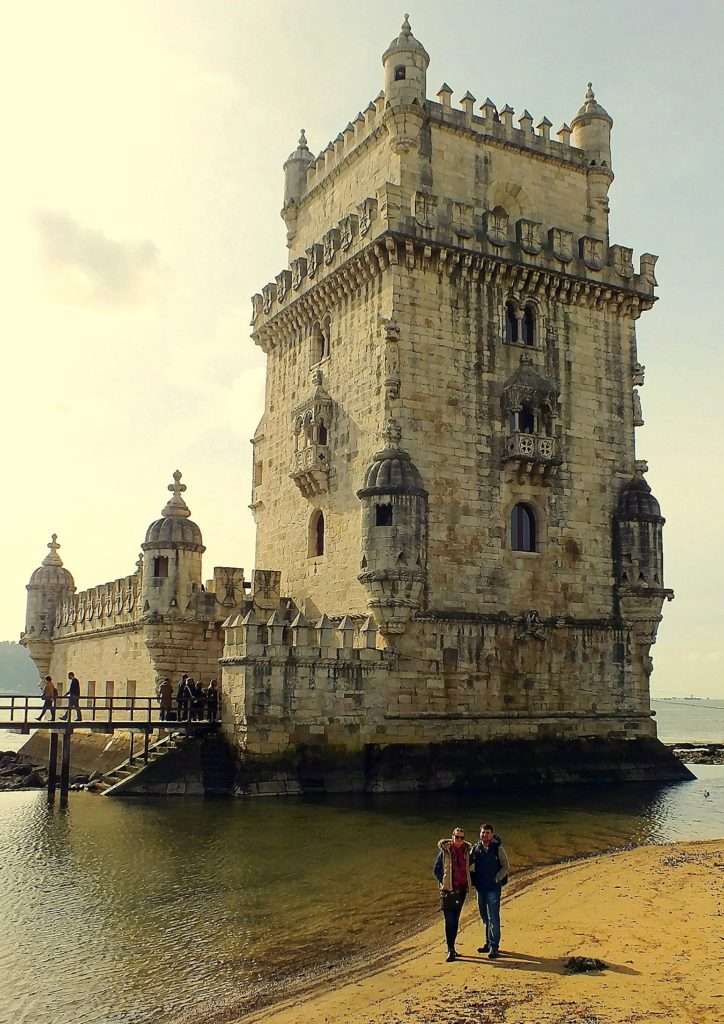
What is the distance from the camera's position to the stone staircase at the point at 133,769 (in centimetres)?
2634

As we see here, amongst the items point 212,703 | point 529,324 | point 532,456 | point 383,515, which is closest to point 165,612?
point 212,703

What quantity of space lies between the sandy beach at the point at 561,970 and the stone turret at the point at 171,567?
1895 centimetres

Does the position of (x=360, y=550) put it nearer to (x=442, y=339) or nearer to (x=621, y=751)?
(x=442, y=339)

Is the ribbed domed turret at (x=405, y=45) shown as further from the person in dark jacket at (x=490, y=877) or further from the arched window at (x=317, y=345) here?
the person in dark jacket at (x=490, y=877)

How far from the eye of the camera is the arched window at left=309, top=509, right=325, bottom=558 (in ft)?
107

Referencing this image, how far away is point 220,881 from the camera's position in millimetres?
17078

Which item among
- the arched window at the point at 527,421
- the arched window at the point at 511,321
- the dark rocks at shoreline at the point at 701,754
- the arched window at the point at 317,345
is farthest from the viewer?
the dark rocks at shoreline at the point at 701,754

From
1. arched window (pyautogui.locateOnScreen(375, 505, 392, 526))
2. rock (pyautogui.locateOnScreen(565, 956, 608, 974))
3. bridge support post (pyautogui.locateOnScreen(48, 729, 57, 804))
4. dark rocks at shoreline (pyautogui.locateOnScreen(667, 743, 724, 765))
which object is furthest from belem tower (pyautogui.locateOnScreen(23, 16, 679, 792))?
dark rocks at shoreline (pyautogui.locateOnScreen(667, 743, 724, 765))

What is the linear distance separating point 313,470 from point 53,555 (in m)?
20.9

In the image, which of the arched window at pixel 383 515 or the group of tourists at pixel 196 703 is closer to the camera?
the arched window at pixel 383 515

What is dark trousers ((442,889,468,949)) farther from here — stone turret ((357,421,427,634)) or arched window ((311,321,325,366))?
arched window ((311,321,325,366))

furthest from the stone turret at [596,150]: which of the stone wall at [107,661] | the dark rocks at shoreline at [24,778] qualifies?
the dark rocks at shoreline at [24,778]

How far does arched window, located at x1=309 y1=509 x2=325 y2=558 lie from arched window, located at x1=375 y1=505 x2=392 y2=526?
4.92 meters

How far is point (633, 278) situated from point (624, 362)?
115 inches
